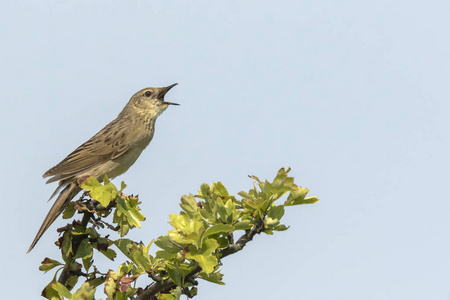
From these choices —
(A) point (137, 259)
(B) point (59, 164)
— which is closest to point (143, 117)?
(B) point (59, 164)

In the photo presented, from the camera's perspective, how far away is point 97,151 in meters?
8.74

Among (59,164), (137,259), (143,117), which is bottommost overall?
(137,259)

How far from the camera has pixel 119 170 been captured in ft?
28.4

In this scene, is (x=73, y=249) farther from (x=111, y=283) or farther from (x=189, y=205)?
(x=189, y=205)

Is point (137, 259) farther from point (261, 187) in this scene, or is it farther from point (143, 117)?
point (143, 117)

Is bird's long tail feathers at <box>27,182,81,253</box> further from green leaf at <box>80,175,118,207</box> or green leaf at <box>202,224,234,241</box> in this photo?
green leaf at <box>202,224,234,241</box>

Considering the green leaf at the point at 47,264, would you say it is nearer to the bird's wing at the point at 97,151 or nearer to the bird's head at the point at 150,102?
the bird's wing at the point at 97,151

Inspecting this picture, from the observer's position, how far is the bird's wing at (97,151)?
8.02m

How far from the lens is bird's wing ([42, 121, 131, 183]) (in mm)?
8016

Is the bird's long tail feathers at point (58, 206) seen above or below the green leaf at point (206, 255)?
above

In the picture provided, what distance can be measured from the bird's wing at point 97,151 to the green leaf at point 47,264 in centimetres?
332

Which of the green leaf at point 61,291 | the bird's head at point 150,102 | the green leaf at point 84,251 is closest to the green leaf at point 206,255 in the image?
the green leaf at point 61,291

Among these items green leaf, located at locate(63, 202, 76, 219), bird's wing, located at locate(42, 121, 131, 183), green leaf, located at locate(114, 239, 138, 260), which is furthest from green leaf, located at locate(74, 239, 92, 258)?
bird's wing, located at locate(42, 121, 131, 183)

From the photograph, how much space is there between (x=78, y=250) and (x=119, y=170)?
169 inches
